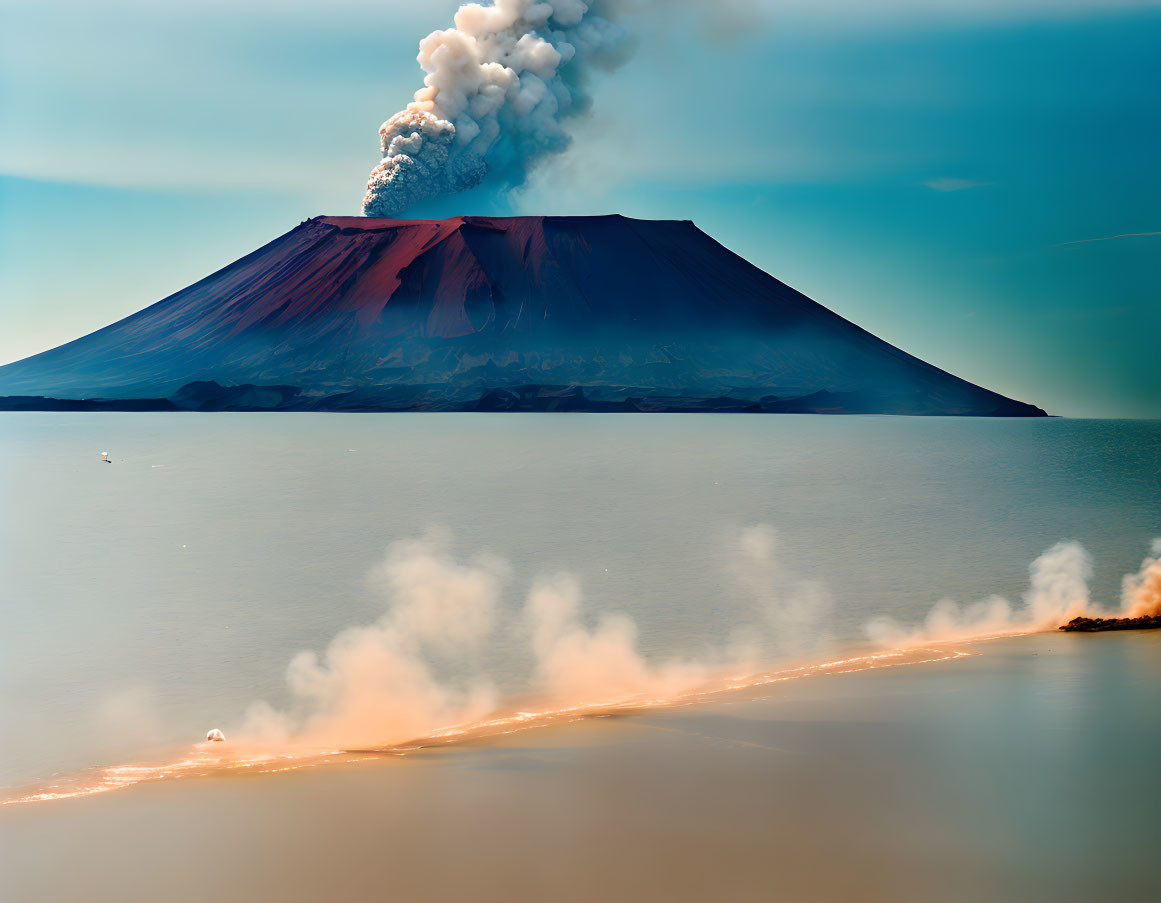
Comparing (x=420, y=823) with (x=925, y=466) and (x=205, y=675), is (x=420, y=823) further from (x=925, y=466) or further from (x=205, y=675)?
(x=925, y=466)

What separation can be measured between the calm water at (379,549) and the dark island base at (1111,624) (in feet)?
11.0

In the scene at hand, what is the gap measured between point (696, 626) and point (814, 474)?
57.2 m

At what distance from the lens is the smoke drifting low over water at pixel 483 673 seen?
513 inches

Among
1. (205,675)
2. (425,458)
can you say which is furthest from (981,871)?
(425,458)

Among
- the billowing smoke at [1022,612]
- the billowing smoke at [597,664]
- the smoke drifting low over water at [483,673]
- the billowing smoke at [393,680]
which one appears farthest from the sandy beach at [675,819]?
the billowing smoke at [1022,612]

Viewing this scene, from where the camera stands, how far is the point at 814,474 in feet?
252

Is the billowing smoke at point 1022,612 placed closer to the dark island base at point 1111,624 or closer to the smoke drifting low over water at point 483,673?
the smoke drifting low over water at point 483,673

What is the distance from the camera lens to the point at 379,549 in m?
33.8

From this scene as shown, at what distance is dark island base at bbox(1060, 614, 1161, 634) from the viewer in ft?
63.6

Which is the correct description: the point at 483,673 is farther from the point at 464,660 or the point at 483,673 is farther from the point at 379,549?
the point at 379,549

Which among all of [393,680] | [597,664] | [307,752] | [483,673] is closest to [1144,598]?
[597,664]

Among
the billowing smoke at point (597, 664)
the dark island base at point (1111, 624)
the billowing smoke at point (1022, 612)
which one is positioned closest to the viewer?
the billowing smoke at point (597, 664)

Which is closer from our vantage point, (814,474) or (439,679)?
(439,679)

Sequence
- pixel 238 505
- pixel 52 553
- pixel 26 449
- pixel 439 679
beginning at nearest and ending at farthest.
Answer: pixel 439 679 → pixel 52 553 → pixel 238 505 → pixel 26 449
